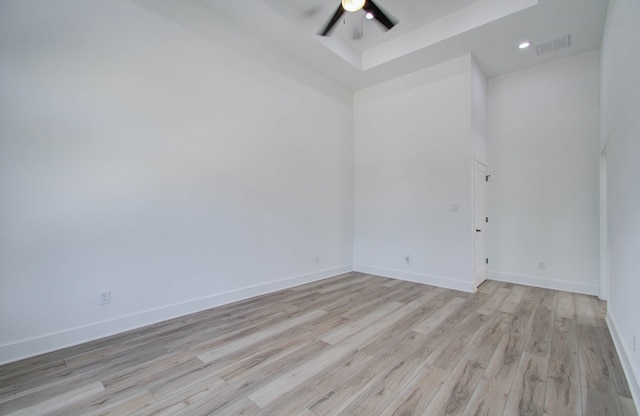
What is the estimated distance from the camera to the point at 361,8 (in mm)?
2754

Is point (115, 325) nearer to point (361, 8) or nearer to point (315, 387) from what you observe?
point (315, 387)

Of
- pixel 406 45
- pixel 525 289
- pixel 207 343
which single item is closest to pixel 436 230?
pixel 525 289

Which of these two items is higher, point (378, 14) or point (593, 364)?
point (378, 14)

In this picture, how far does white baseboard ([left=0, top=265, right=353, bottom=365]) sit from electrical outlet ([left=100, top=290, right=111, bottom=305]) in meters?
0.19

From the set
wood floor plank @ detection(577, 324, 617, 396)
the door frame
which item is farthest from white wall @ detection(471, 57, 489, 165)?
wood floor plank @ detection(577, 324, 617, 396)

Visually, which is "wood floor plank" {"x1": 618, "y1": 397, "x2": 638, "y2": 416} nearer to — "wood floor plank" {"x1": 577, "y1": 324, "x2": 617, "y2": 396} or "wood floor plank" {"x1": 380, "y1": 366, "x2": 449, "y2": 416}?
"wood floor plank" {"x1": 577, "y1": 324, "x2": 617, "y2": 396}

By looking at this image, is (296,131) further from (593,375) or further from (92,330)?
(593,375)

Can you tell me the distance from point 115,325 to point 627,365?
167 inches

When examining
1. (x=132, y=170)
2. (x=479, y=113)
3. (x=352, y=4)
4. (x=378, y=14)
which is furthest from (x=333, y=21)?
(x=479, y=113)

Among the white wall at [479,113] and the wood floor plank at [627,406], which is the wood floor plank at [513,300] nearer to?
the wood floor plank at [627,406]

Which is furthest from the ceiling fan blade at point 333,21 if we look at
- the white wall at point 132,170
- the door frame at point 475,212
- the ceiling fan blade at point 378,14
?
the door frame at point 475,212

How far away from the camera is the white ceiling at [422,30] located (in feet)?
11.0

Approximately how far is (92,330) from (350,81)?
5.08 m

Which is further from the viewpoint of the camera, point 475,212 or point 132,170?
point 475,212
